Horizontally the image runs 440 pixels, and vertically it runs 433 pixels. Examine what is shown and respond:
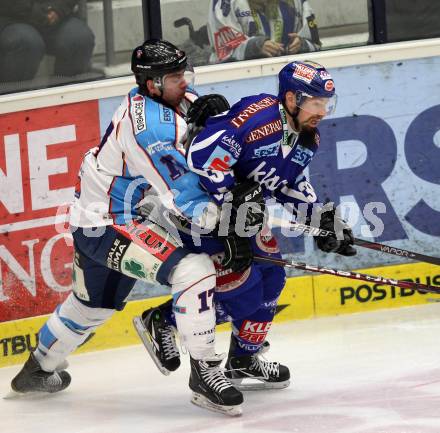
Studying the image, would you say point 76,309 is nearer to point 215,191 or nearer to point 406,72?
point 215,191

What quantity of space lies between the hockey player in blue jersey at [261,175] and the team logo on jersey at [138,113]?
0.57 ft

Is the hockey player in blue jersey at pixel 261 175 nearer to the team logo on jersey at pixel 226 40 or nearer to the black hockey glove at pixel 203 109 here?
the black hockey glove at pixel 203 109

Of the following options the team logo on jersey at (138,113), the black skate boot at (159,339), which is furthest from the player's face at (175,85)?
the black skate boot at (159,339)

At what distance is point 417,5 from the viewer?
17.5 feet

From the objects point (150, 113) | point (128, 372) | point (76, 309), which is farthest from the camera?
point (128, 372)

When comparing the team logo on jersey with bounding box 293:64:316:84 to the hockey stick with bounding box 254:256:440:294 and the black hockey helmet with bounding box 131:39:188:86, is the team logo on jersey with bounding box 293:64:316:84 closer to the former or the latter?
the black hockey helmet with bounding box 131:39:188:86

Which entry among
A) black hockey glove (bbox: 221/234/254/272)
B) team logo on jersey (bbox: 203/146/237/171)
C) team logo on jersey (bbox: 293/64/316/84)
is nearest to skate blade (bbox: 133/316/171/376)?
black hockey glove (bbox: 221/234/254/272)

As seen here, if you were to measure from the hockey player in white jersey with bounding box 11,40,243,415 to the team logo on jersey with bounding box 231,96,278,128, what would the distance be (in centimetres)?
19

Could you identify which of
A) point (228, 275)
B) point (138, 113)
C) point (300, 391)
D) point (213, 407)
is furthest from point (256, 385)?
point (138, 113)

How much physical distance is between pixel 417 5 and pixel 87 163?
2.02m

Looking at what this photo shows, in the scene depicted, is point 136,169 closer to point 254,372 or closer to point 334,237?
point 334,237

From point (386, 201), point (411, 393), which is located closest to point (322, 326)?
point (386, 201)

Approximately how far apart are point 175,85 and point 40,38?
114 centimetres

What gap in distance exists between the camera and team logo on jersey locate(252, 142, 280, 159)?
150 inches
